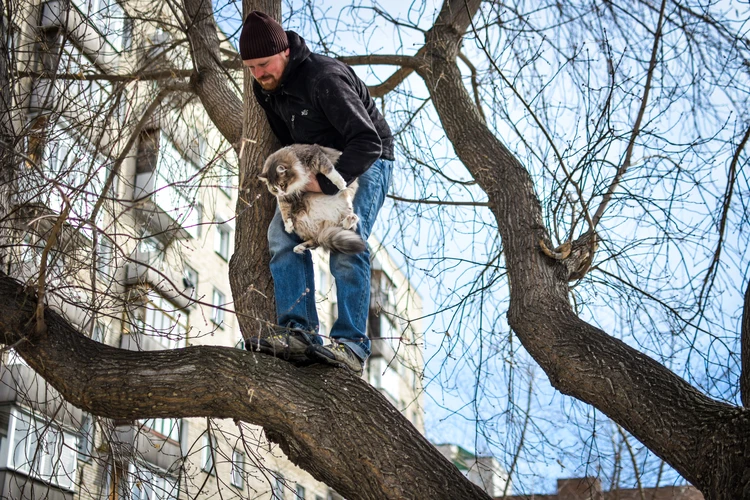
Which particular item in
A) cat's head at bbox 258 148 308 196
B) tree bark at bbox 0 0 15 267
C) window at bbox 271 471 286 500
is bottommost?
window at bbox 271 471 286 500

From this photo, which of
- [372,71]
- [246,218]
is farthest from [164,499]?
[372,71]

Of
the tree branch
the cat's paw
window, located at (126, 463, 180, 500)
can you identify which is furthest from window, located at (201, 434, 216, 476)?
the tree branch

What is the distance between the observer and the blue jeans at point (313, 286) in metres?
4.10

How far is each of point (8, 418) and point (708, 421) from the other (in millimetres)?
11016

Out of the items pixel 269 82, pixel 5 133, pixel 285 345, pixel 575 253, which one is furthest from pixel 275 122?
pixel 575 253

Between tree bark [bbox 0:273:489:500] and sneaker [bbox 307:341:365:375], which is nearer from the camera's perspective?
tree bark [bbox 0:273:489:500]

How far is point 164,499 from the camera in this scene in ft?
14.3

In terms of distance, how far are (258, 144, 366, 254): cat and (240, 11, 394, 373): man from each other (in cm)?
5

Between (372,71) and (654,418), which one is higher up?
(372,71)

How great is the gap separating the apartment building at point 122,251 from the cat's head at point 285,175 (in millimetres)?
293

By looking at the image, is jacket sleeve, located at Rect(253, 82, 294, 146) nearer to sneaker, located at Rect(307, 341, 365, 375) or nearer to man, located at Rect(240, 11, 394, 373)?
man, located at Rect(240, 11, 394, 373)

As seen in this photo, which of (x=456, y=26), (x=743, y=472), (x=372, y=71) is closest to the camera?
(x=743, y=472)

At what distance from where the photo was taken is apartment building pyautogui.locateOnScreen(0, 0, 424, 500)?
4.28m

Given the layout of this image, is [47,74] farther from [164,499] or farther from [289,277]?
[164,499]
